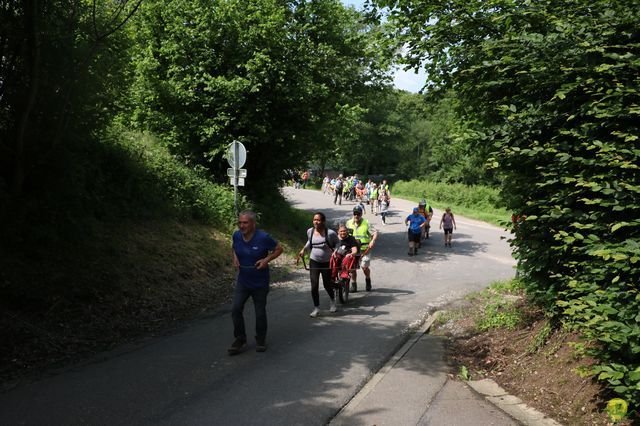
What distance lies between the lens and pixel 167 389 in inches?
207

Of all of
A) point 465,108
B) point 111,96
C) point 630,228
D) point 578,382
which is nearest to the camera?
point 630,228

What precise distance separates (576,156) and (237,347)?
461 centimetres

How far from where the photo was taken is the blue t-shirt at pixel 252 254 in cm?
658

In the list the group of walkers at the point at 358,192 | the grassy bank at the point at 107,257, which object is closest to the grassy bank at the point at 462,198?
the group of walkers at the point at 358,192

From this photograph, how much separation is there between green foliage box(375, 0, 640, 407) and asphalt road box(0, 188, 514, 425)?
250 centimetres

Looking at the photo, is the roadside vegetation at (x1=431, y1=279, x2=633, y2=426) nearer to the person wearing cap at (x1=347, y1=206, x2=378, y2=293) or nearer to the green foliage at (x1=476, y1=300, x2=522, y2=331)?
the green foliage at (x1=476, y1=300, x2=522, y2=331)

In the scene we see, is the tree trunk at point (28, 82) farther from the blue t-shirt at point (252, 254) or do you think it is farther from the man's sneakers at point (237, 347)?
the man's sneakers at point (237, 347)

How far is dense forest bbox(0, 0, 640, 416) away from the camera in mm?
4281

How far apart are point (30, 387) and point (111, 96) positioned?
5.29 meters

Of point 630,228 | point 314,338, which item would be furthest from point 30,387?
point 630,228

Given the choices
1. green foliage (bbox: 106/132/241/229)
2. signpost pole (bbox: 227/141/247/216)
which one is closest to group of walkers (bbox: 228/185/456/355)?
signpost pole (bbox: 227/141/247/216)

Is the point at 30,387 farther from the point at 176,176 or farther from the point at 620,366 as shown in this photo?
the point at 176,176

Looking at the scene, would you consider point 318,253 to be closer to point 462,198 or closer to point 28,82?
point 28,82

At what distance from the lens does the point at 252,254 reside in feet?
21.5
